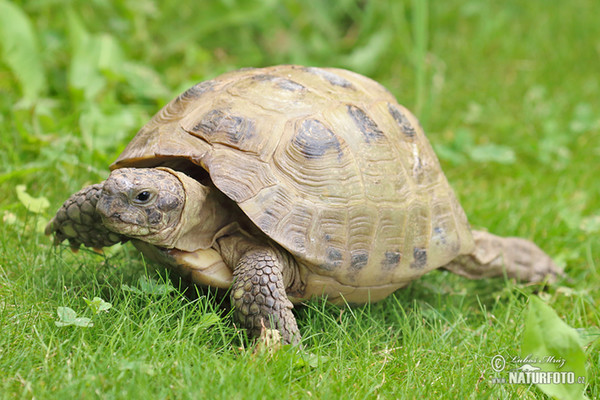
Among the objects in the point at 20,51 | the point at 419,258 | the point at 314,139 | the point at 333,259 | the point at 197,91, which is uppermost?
the point at 197,91

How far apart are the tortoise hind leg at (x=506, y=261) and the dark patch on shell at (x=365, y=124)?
0.96 meters

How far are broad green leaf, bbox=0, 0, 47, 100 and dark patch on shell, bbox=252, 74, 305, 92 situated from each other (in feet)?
9.06

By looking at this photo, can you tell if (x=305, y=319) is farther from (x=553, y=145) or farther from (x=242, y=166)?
(x=553, y=145)

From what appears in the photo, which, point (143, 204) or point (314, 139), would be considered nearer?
point (143, 204)

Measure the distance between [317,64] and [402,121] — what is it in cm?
345

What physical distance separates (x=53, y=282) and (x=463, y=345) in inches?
75.2

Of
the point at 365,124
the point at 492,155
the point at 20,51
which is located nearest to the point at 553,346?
the point at 365,124

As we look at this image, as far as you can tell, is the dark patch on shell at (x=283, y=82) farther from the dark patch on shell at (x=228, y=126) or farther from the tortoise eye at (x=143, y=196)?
the tortoise eye at (x=143, y=196)

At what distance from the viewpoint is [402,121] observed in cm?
338

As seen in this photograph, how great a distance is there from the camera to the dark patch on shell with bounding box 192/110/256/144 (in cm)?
288

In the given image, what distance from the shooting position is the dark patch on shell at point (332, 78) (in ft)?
→ 10.8

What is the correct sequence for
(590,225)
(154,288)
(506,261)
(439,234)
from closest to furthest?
(154,288), (439,234), (506,261), (590,225)

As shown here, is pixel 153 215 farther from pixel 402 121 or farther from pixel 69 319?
pixel 402 121

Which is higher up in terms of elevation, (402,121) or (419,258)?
(402,121)
